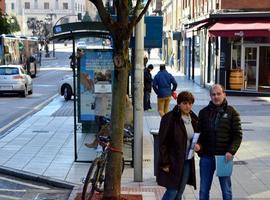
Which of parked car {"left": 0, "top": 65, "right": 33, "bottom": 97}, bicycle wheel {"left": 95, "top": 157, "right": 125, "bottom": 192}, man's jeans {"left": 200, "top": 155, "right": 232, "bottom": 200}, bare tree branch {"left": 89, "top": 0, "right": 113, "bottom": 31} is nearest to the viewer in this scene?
man's jeans {"left": 200, "top": 155, "right": 232, "bottom": 200}

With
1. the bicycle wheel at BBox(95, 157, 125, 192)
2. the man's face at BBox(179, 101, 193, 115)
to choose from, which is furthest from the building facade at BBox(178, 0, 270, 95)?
the man's face at BBox(179, 101, 193, 115)

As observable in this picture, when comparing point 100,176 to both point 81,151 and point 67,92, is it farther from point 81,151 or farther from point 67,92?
point 67,92

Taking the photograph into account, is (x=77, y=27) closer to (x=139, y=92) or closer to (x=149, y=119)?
(x=139, y=92)

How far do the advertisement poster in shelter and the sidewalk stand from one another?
0.94m

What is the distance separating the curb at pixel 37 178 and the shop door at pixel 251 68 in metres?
19.3

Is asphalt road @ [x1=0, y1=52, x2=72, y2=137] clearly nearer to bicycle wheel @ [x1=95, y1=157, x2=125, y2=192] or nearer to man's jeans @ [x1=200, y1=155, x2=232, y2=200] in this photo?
bicycle wheel @ [x1=95, y1=157, x2=125, y2=192]

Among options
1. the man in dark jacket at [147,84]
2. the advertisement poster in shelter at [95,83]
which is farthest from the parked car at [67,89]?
the advertisement poster in shelter at [95,83]

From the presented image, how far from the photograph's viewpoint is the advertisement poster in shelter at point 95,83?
529 inches

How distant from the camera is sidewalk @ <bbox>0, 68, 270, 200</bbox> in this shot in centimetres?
948

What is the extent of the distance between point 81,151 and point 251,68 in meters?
17.7

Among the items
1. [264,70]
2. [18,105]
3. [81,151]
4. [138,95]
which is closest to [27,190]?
[138,95]

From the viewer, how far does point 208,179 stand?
756 cm

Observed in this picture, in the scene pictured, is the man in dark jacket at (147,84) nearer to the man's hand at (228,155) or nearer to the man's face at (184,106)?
the man's hand at (228,155)

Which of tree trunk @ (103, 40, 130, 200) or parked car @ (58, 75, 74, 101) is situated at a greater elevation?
tree trunk @ (103, 40, 130, 200)
